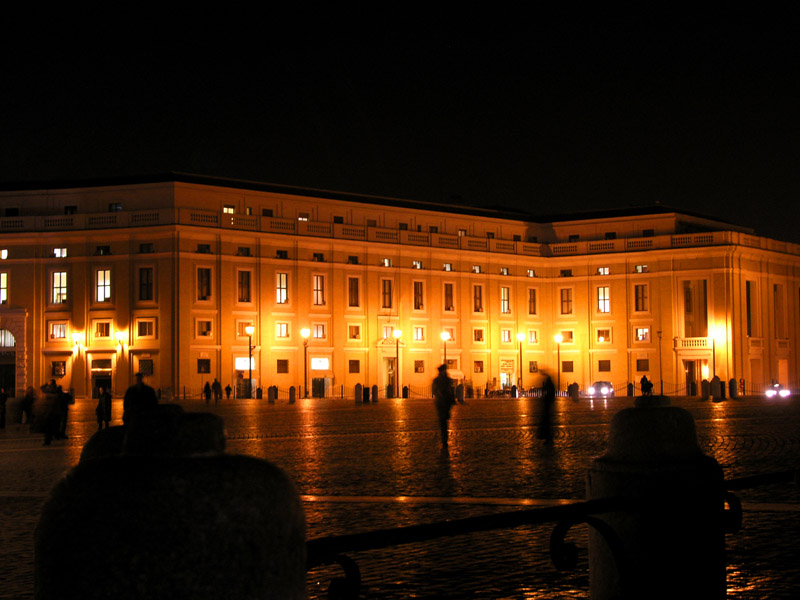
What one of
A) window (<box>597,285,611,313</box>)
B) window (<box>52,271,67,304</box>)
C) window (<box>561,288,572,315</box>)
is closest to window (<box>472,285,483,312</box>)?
window (<box>561,288,572,315</box>)

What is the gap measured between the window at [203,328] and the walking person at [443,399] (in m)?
50.6

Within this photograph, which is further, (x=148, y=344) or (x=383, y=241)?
(x=383, y=241)

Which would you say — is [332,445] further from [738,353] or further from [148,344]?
[738,353]

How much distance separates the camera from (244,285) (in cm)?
7325

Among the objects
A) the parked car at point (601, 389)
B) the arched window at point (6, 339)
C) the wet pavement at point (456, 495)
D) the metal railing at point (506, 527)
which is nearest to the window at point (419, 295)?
the parked car at point (601, 389)

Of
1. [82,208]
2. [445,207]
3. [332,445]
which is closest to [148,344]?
[82,208]

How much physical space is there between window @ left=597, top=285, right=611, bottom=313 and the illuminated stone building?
159 mm

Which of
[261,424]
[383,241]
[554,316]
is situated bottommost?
[261,424]

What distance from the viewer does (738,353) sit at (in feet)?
269

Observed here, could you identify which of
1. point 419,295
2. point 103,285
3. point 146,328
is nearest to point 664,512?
point 146,328

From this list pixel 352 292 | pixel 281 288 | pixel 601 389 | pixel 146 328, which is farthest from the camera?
pixel 352 292

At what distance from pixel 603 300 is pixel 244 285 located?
29.9 m

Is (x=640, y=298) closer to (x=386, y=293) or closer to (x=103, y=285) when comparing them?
(x=386, y=293)

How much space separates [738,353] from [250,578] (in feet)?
274
